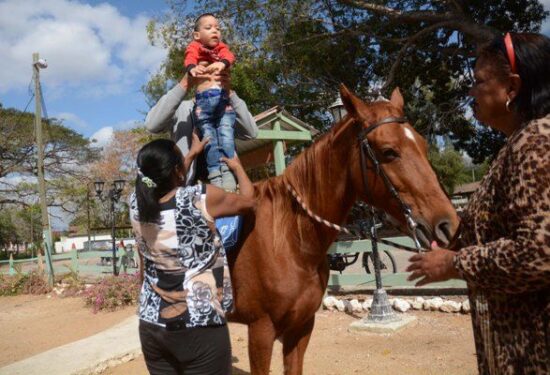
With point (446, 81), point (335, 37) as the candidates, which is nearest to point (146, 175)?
point (335, 37)

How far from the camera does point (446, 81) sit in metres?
16.1

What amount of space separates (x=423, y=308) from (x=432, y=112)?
8.91 meters

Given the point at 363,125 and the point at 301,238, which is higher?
the point at 363,125

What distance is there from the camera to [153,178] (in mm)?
2246

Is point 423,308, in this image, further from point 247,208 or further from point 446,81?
point 446,81

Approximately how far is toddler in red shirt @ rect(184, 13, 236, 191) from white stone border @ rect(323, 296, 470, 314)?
515 cm

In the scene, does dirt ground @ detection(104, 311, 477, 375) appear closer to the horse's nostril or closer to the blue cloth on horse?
the blue cloth on horse

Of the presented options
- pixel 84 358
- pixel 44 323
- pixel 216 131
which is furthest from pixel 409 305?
pixel 44 323

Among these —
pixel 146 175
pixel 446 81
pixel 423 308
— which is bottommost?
pixel 423 308

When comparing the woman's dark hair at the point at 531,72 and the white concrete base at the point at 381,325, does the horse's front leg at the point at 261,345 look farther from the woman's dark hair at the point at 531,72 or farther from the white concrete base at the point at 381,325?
the white concrete base at the point at 381,325

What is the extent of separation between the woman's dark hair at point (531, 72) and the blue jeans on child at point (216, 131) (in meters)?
2.13

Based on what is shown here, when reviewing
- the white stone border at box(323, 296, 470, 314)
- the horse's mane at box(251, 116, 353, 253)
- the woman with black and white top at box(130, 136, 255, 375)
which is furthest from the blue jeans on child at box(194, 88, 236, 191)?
the white stone border at box(323, 296, 470, 314)

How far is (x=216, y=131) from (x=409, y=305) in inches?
217

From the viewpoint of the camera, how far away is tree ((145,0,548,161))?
533 inches
